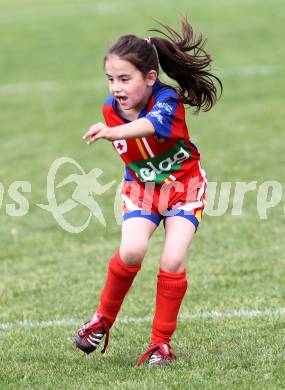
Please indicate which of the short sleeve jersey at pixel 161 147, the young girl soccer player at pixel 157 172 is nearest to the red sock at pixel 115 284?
the young girl soccer player at pixel 157 172

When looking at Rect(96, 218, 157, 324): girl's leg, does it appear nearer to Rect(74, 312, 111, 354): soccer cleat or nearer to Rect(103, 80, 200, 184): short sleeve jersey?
Rect(74, 312, 111, 354): soccer cleat

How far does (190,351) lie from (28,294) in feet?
6.57

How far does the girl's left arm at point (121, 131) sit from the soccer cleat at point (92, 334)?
41.8 inches

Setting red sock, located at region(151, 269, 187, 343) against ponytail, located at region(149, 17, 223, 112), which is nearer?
red sock, located at region(151, 269, 187, 343)

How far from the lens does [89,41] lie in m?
21.9

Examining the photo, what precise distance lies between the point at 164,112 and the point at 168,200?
1.65 feet

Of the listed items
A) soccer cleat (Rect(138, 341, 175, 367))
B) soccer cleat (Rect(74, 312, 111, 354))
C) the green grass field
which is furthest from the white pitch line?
soccer cleat (Rect(138, 341, 175, 367))

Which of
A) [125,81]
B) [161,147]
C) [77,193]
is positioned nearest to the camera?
[125,81]

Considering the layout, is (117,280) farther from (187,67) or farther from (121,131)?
A: (187,67)

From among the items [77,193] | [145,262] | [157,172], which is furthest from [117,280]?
[77,193]

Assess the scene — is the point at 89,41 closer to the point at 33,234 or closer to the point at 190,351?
the point at 33,234

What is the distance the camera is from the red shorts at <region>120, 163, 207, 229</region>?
5133 mm

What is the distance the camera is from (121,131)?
4543 millimetres

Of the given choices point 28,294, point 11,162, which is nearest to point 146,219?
point 28,294
